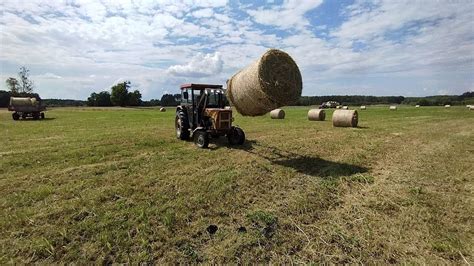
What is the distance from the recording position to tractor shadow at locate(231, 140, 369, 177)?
24.5ft

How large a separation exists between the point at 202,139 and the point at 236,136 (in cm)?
128

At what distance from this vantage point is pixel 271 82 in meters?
7.73

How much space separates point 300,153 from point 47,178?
6.60m

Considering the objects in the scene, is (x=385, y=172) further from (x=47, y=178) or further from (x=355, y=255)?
(x=47, y=178)

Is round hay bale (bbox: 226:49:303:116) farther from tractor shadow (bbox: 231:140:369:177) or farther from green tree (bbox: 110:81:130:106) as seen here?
green tree (bbox: 110:81:130:106)

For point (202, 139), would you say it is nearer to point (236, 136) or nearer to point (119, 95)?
point (236, 136)

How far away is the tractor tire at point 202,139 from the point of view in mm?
10297

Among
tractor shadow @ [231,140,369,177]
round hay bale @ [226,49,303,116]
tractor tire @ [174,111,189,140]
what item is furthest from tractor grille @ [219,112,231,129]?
tractor tire @ [174,111,189,140]

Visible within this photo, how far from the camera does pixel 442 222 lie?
15.6 ft

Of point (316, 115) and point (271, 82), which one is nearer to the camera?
point (271, 82)

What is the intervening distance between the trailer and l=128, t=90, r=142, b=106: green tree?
5533 centimetres

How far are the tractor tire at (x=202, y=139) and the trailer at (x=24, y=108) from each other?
71.9 feet

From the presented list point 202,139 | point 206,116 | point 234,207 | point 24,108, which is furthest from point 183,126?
point 24,108

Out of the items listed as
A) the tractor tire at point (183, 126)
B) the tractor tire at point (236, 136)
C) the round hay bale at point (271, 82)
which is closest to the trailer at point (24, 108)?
the tractor tire at point (183, 126)
